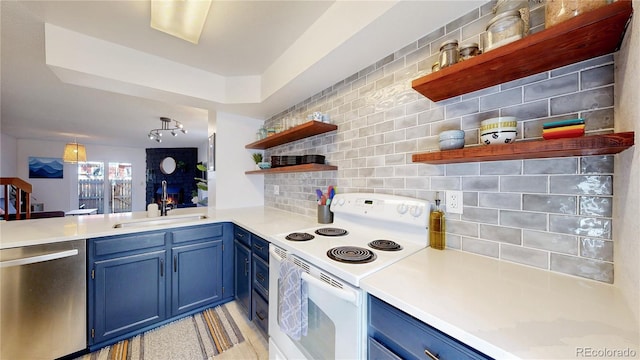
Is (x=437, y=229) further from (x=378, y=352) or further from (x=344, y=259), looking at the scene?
(x=378, y=352)

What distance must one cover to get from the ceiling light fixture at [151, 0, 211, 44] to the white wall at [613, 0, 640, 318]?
1.88 metres

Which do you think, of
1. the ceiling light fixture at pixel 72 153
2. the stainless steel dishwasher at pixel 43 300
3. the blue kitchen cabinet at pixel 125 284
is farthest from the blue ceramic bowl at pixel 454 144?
the ceiling light fixture at pixel 72 153

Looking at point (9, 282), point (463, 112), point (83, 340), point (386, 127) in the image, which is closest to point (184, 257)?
point (83, 340)

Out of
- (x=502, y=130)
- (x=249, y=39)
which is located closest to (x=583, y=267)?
(x=502, y=130)

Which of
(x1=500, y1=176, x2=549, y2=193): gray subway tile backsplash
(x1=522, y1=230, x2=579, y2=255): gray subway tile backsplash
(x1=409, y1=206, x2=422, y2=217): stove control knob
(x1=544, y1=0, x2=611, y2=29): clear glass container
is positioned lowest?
(x1=522, y1=230, x2=579, y2=255): gray subway tile backsplash

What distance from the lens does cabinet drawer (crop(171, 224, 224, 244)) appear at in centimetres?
184

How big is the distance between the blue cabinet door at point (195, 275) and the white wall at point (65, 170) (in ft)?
25.2

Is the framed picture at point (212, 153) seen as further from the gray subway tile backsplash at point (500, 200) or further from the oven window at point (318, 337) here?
the gray subway tile backsplash at point (500, 200)

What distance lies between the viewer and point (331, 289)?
938mm

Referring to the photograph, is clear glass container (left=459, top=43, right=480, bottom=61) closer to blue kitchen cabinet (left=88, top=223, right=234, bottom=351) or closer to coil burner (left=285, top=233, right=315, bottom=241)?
coil burner (left=285, top=233, right=315, bottom=241)

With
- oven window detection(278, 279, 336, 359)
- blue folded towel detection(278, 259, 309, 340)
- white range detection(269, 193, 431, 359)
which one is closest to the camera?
white range detection(269, 193, 431, 359)

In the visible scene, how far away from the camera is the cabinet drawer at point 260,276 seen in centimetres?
156

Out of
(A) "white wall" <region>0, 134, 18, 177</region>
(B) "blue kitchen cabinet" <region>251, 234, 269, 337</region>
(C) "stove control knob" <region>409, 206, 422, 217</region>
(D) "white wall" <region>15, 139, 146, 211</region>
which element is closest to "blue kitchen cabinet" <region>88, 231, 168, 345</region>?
(B) "blue kitchen cabinet" <region>251, 234, 269, 337</region>

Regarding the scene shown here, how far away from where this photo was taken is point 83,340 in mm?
1509
